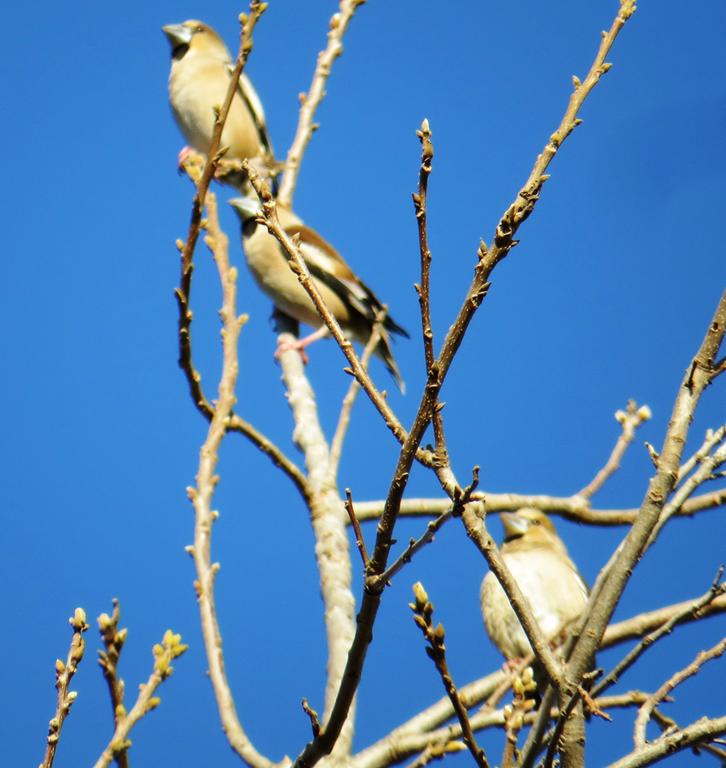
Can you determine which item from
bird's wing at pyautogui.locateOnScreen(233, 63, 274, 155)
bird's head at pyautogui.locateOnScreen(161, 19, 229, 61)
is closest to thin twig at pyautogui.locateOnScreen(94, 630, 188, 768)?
bird's wing at pyautogui.locateOnScreen(233, 63, 274, 155)

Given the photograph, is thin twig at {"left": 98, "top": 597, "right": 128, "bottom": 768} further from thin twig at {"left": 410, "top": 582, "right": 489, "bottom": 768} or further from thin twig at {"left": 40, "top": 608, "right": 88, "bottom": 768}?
thin twig at {"left": 410, "top": 582, "right": 489, "bottom": 768}

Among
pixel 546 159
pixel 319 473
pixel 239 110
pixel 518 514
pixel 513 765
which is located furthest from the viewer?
pixel 239 110

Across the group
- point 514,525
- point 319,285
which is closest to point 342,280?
point 319,285

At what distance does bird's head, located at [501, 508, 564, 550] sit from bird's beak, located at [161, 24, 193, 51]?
190 inches

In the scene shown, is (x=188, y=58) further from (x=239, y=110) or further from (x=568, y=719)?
(x=568, y=719)

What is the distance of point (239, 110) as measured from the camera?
25.7 ft

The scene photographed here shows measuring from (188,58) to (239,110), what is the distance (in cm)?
85

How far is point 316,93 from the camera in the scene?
18.1 feet

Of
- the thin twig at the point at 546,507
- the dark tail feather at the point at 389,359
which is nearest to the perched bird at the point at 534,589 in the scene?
the thin twig at the point at 546,507

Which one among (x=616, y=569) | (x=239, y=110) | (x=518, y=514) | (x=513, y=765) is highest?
(x=239, y=110)

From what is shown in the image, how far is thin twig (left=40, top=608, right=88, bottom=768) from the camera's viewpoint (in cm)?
173

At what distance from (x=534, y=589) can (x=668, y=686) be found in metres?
3.06

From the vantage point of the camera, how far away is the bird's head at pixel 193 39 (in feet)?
27.8

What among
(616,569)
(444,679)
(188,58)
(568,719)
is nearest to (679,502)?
(616,569)
